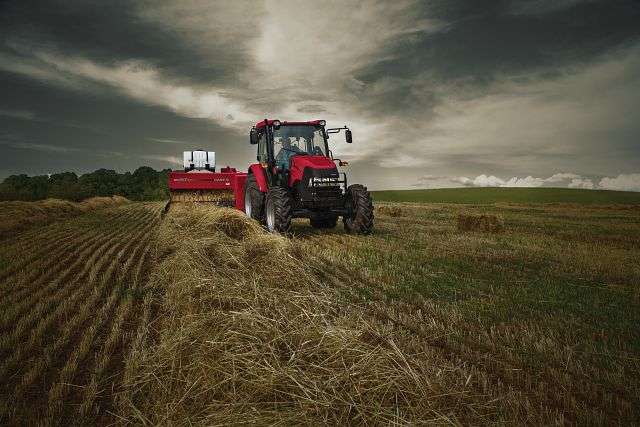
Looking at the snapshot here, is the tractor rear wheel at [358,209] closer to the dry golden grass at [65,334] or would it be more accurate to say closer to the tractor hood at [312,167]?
the tractor hood at [312,167]

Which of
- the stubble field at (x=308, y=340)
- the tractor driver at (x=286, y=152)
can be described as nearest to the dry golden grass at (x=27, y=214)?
the stubble field at (x=308, y=340)

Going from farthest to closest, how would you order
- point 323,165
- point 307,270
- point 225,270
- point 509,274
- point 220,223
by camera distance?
1. point 323,165
2. point 220,223
3. point 509,274
4. point 307,270
5. point 225,270

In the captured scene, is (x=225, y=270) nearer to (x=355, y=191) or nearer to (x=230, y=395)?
(x=230, y=395)

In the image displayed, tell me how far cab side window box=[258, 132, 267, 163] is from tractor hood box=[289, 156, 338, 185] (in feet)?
3.69

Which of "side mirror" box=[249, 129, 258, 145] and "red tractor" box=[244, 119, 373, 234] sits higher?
"side mirror" box=[249, 129, 258, 145]

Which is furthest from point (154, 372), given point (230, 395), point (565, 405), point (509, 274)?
point (509, 274)

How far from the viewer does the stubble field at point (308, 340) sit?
2.32 m

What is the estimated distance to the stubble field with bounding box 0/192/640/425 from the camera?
232cm

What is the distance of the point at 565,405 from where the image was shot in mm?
2529

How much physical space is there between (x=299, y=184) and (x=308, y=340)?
7.23m

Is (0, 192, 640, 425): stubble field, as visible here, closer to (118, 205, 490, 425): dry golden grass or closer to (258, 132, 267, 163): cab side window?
(118, 205, 490, 425): dry golden grass

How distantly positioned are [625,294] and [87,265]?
7999 mm

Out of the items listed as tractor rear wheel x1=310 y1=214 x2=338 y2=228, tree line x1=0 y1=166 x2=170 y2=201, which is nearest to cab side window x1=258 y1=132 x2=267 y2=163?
tractor rear wheel x1=310 y1=214 x2=338 y2=228

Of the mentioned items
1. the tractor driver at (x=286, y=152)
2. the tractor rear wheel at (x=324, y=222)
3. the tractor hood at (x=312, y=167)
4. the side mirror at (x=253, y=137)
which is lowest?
the tractor rear wheel at (x=324, y=222)
